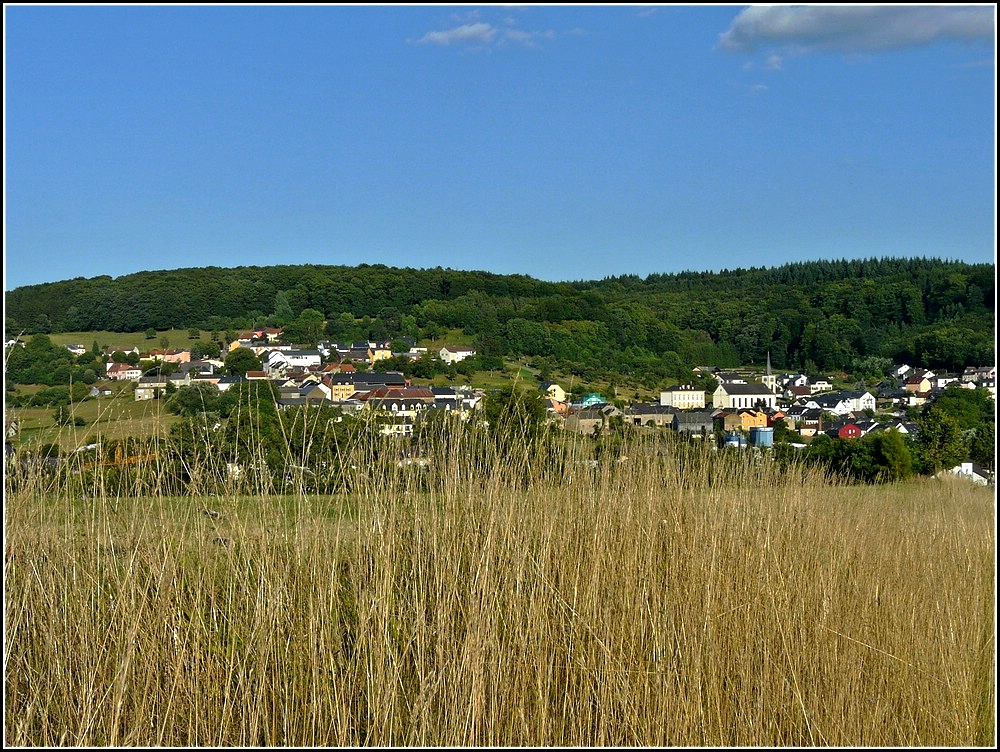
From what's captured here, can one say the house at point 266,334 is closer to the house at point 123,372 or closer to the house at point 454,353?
the house at point 454,353

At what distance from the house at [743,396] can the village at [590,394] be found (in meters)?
0.03

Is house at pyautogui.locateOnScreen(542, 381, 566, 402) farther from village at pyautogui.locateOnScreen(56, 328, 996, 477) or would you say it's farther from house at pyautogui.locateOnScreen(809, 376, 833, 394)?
house at pyautogui.locateOnScreen(809, 376, 833, 394)

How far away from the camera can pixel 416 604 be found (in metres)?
2.90

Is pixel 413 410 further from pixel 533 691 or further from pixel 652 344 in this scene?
pixel 652 344

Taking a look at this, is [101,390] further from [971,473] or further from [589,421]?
[971,473]

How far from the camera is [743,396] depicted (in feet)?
45.1

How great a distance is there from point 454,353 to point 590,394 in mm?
5339

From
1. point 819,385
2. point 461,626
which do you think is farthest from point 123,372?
point 819,385

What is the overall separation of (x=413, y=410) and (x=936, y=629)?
2.32m

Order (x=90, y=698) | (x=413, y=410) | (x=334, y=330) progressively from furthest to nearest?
(x=334, y=330)
(x=413, y=410)
(x=90, y=698)

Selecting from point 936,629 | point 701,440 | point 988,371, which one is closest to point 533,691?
A: point 936,629

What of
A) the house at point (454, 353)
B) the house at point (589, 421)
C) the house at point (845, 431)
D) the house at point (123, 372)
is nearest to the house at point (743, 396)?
the house at point (845, 431)

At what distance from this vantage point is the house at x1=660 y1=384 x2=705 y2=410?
1034 cm

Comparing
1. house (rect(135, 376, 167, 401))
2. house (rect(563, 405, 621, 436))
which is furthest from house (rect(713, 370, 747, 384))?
house (rect(135, 376, 167, 401))
